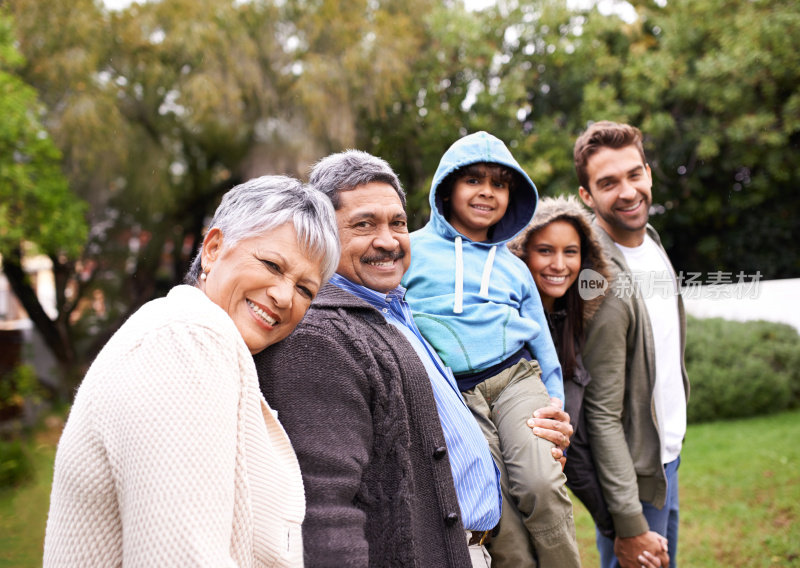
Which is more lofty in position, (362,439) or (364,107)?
(364,107)

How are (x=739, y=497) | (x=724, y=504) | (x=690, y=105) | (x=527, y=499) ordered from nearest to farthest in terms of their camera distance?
(x=527, y=499) < (x=724, y=504) < (x=739, y=497) < (x=690, y=105)

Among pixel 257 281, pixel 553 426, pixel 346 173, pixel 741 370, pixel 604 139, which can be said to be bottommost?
pixel 741 370

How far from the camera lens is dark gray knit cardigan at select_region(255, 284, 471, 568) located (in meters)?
1.33

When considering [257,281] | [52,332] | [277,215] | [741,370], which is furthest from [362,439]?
[52,332]

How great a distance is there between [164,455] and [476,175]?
1646mm

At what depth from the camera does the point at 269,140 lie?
9891 mm

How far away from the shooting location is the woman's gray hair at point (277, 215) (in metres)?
1.41

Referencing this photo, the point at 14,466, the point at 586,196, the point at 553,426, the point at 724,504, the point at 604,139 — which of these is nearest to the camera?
the point at 553,426

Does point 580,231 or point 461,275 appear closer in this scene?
point 461,275

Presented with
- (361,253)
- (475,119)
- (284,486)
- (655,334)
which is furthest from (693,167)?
(284,486)

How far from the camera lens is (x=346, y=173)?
70.7 inches

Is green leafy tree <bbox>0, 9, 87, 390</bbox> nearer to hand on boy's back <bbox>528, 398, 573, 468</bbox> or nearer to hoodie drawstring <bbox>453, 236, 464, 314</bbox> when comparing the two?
hoodie drawstring <bbox>453, 236, 464, 314</bbox>

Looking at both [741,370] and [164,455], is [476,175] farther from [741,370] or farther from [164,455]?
[741,370]

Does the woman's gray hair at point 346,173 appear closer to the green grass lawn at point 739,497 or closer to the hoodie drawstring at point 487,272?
the hoodie drawstring at point 487,272
